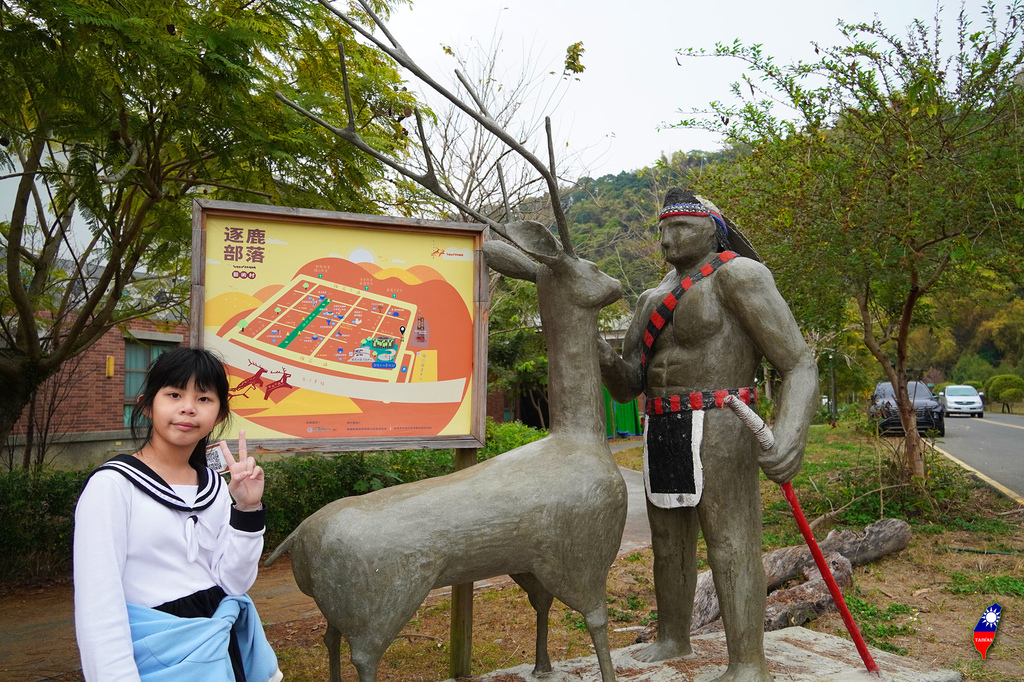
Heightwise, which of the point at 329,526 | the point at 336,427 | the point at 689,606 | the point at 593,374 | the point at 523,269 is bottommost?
the point at 689,606

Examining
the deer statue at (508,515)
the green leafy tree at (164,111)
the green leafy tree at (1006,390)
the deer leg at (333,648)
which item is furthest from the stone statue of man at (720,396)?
the green leafy tree at (1006,390)

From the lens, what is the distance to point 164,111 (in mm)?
4289

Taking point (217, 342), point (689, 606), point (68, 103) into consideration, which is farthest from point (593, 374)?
point (68, 103)

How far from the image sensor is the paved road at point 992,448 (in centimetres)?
1059

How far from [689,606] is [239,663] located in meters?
1.98

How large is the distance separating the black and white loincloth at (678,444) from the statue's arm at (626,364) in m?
0.16

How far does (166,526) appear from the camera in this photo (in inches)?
65.9

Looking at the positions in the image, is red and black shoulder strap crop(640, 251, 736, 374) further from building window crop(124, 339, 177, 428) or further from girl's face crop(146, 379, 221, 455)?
building window crop(124, 339, 177, 428)

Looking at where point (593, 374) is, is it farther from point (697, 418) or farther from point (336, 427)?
point (336, 427)

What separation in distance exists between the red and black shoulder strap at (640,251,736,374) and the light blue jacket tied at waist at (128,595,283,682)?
1878 millimetres

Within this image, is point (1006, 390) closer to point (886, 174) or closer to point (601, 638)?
point (886, 174)

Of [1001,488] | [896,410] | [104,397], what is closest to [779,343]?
[1001,488]

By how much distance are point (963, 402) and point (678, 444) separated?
2771cm

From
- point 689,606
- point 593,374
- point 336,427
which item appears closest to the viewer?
point 593,374
